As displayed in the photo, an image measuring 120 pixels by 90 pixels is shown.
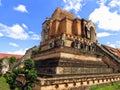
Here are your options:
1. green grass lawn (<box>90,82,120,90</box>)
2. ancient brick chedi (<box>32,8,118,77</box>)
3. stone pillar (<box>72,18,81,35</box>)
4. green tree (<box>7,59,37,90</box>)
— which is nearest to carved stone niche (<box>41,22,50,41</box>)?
ancient brick chedi (<box>32,8,118,77</box>)

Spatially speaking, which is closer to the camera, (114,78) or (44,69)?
(44,69)

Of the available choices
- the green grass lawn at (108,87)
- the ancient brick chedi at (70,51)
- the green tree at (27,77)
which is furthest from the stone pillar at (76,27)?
the green tree at (27,77)

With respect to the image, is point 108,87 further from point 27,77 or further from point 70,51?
point 27,77

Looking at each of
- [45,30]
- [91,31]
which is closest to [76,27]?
[91,31]

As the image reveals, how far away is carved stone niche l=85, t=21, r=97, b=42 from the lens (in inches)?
900

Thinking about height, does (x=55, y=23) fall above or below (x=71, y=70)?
above

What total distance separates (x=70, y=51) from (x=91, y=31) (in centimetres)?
1044

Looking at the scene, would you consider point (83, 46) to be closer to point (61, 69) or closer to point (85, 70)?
point (85, 70)

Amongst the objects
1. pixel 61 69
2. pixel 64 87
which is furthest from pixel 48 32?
pixel 64 87

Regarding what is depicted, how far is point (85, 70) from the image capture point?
15.5m

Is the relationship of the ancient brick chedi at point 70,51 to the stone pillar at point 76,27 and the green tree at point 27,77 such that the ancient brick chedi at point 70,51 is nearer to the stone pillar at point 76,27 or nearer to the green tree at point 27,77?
the stone pillar at point 76,27

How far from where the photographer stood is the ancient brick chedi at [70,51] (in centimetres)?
1423

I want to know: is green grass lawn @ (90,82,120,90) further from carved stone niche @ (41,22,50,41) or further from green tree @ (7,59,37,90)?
carved stone niche @ (41,22,50,41)

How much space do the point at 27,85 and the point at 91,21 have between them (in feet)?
59.6
